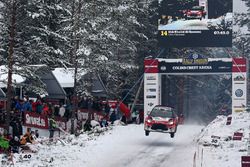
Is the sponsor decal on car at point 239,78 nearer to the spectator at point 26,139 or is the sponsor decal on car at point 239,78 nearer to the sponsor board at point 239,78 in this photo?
the sponsor board at point 239,78

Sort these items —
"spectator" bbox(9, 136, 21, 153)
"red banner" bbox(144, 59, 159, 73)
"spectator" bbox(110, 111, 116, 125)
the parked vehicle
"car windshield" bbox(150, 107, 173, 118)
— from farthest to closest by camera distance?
the parked vehicle, "red banner" bbox(144, 59, 159, 73), "spectator" bbox(110, 111, 116, 125), "car windshield" bbox(150, 107, 173, 118), "spectator" bbox(9, 136, 21, 153)

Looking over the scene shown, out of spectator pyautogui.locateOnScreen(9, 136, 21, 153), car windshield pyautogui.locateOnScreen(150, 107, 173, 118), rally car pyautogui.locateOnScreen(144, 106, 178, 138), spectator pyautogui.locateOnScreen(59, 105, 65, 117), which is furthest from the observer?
spectator pyautogui.locateOnScreen(59, 105, 65, 117)

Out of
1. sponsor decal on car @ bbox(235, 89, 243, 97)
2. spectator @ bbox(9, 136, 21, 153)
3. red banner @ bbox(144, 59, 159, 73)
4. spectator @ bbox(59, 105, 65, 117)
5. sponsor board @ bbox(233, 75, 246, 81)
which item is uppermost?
red banner @ bbox(144, 59, 159, 73)

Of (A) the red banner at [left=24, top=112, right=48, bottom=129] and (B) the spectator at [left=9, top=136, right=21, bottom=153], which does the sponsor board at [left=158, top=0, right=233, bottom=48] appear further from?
(B) the spectator at [left=9, top=136, right=21, bottom=153]

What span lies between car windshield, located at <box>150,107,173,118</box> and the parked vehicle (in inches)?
569

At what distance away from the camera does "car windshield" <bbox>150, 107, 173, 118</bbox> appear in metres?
27.5

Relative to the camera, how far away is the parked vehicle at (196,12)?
4050cm

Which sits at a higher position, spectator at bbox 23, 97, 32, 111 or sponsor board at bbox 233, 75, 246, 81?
sponsor board at bbox 233, 75, 246, 81

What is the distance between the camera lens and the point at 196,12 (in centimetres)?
4047

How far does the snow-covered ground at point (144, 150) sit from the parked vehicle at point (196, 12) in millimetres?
11691

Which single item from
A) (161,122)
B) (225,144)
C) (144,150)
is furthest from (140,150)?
(225,144)

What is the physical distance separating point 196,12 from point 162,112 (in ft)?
49.9

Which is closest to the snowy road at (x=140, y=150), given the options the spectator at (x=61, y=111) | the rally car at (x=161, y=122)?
the rally car at (x=161, y=122)

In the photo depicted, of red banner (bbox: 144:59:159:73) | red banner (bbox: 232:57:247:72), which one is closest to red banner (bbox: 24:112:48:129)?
red banner (bbox: 144:59:159:73)
